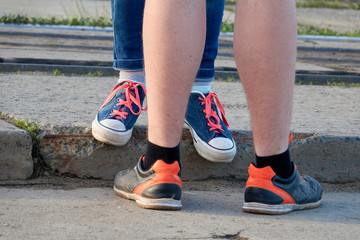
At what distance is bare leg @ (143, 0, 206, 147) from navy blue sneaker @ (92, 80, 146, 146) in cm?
30

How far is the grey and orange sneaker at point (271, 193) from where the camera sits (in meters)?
1.68

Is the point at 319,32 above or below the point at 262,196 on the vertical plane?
below

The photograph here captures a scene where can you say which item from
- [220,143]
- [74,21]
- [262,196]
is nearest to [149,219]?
[262,196]

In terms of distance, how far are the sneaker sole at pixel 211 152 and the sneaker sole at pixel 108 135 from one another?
0.23 meters

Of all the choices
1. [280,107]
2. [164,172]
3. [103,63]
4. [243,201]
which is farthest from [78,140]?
[103,63]

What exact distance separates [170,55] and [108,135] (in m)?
0.43

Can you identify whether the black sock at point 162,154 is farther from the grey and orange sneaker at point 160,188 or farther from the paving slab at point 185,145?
the paving slab at point 185,145

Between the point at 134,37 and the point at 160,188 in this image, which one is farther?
the point at 134,37

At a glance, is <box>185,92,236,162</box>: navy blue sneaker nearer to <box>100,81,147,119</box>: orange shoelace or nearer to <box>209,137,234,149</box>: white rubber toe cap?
<box>209,137,234,149</box>: white rubber toe cap

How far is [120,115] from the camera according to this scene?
1.95 meters

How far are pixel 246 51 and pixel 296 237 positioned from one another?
51 cm

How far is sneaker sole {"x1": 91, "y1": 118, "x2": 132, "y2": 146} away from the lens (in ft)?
6.23

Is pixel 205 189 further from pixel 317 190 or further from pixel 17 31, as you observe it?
pixel 17 31

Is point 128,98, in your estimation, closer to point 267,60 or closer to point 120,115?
point 120,115
